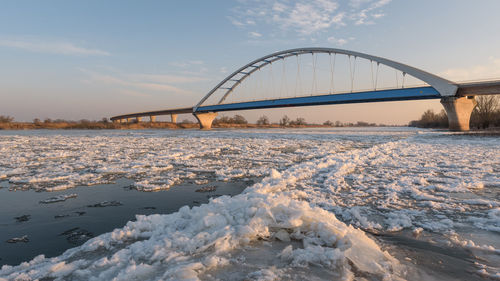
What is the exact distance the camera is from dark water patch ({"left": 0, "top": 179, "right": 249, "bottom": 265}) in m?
3.06

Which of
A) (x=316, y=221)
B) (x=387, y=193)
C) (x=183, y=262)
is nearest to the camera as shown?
(x=183, y=262)

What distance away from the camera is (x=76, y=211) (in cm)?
426

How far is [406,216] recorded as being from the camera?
3.87m

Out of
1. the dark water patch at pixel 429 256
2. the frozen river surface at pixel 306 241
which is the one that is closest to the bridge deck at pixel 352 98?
the frozen river surface at pixel 306 241

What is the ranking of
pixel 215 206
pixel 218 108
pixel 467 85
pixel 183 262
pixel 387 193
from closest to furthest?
pixel 183 262 < pixel 215 206 < pixel 387 193 < pixel 467 85 < pixel 218 108

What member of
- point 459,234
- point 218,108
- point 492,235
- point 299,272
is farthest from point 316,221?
point 218,108

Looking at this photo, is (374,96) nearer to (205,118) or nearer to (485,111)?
(485,111)

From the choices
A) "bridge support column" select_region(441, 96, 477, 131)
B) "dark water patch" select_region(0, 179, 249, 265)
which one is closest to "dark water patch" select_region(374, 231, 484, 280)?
"dark water patch" select_region(0, 179, 249, 265)

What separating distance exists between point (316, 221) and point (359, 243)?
58 centimetres

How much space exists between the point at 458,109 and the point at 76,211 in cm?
4522

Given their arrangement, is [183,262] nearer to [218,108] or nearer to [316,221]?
[316,221]

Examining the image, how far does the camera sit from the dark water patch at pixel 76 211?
3064mm

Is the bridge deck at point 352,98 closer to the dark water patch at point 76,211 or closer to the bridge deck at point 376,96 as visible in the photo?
the bridge deck at point 376,96

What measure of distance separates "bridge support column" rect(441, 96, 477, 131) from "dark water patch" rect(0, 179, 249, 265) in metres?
40.7
